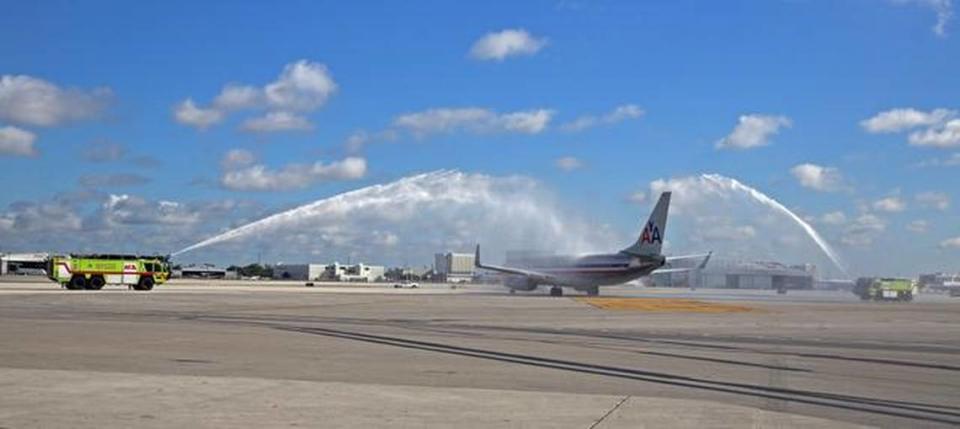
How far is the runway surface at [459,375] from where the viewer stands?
13.4 metres

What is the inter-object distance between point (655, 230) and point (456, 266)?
10441 cm

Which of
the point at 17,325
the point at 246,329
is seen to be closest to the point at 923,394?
the point at 246,329

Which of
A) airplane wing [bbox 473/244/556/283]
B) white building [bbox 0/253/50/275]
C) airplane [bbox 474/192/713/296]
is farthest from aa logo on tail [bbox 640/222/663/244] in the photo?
white building [bbox 0/253/50/275]

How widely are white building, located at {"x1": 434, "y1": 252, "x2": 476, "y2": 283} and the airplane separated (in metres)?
84.5

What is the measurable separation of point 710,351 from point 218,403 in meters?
15.2

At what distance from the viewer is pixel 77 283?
7362cm

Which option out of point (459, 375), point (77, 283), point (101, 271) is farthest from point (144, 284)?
point (459, 375)

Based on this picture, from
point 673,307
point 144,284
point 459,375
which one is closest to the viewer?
Result: point 459,375

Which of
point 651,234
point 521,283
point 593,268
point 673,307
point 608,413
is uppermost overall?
point 651,234

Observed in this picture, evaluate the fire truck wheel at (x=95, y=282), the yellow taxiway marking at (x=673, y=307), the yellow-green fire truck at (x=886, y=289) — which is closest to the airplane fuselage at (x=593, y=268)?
the yellow taxiway marking at (x=673, y=307)

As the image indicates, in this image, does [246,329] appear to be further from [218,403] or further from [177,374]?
[218,403]

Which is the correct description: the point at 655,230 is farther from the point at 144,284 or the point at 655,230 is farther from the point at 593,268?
the point at 144,284

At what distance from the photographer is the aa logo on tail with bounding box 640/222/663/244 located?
82500 millimetres

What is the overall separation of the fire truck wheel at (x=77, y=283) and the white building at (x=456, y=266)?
108 m
